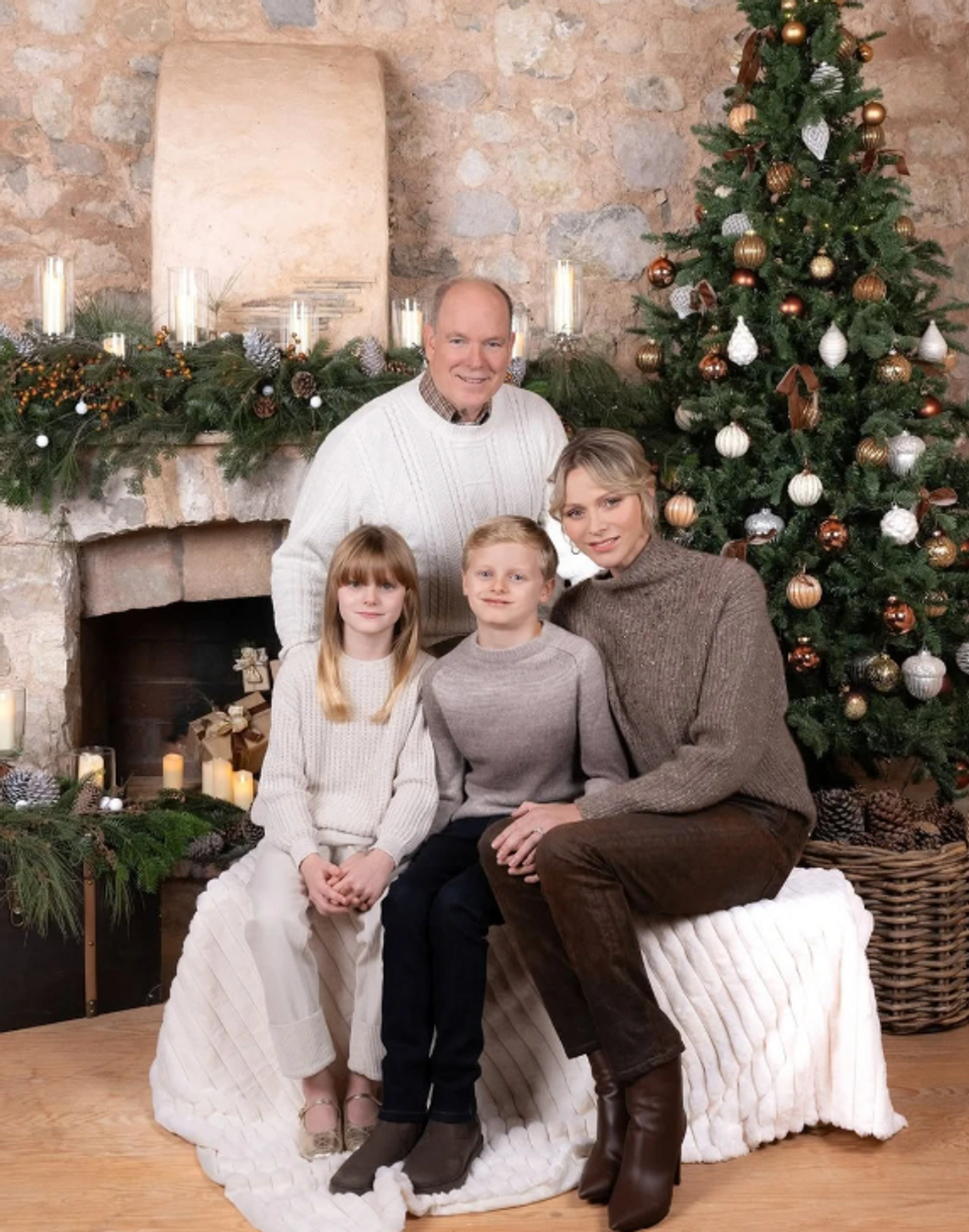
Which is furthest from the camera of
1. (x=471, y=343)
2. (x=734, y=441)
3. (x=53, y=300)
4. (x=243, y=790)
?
(x=243, y=790)

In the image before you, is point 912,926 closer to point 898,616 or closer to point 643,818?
point 898,616

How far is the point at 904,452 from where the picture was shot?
10.7 feet

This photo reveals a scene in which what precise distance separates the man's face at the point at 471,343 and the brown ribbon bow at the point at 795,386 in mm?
747

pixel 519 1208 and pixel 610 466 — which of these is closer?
pixel 519 1208

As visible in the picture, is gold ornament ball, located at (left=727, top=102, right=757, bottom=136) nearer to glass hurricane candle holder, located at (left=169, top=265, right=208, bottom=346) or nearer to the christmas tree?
the christmas tree

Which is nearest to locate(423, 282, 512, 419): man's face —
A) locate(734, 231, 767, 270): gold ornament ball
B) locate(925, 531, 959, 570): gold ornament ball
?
locate(734, 231, 767, 270): gold ornament ball

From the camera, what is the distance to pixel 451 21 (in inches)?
156

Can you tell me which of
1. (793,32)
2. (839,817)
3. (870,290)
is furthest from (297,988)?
(793,32)

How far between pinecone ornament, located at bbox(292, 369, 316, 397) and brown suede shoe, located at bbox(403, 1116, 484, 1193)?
5.66 feet

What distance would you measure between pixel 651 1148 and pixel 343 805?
79cm

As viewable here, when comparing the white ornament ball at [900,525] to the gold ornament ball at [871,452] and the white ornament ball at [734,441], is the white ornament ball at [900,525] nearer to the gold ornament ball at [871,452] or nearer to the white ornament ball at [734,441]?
the gold ornament ball at [871,452]

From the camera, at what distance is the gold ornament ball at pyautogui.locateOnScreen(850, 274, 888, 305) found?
3.28 meters

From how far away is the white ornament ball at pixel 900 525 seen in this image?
3.21 meters

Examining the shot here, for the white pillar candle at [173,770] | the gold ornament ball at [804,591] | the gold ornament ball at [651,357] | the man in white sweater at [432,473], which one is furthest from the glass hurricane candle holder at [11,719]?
the gold ornament ball at [804,591]
